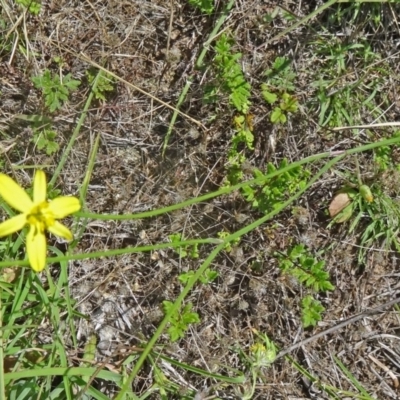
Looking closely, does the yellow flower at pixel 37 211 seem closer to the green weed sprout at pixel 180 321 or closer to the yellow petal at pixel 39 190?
the yellow petal at pixel 39 190

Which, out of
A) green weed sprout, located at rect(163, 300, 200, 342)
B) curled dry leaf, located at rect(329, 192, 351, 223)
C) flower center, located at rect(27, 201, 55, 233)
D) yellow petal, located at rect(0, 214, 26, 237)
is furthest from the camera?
curled dry leaf, located at rect(329, 192, 351, 223)

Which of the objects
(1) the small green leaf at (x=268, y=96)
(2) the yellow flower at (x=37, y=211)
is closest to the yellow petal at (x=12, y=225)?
(2) the yellow flower at (x=37, y=211)

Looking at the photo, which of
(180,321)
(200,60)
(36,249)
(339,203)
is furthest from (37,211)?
(339,203)

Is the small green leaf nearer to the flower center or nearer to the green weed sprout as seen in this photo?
the green weed sprout

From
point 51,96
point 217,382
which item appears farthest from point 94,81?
point 217,382

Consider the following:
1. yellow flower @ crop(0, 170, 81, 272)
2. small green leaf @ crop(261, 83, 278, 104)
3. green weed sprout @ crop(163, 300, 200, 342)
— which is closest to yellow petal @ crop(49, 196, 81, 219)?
yellow flower @ crop(0, 170, 81, 272)

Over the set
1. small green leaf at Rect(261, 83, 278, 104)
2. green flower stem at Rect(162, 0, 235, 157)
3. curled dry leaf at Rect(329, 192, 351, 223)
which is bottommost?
curled dry leaf at Rect(329, 192, 351, 223)

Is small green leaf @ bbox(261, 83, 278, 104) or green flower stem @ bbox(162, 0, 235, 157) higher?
green flower stem @ bbox(162, 0, 235, 157)
